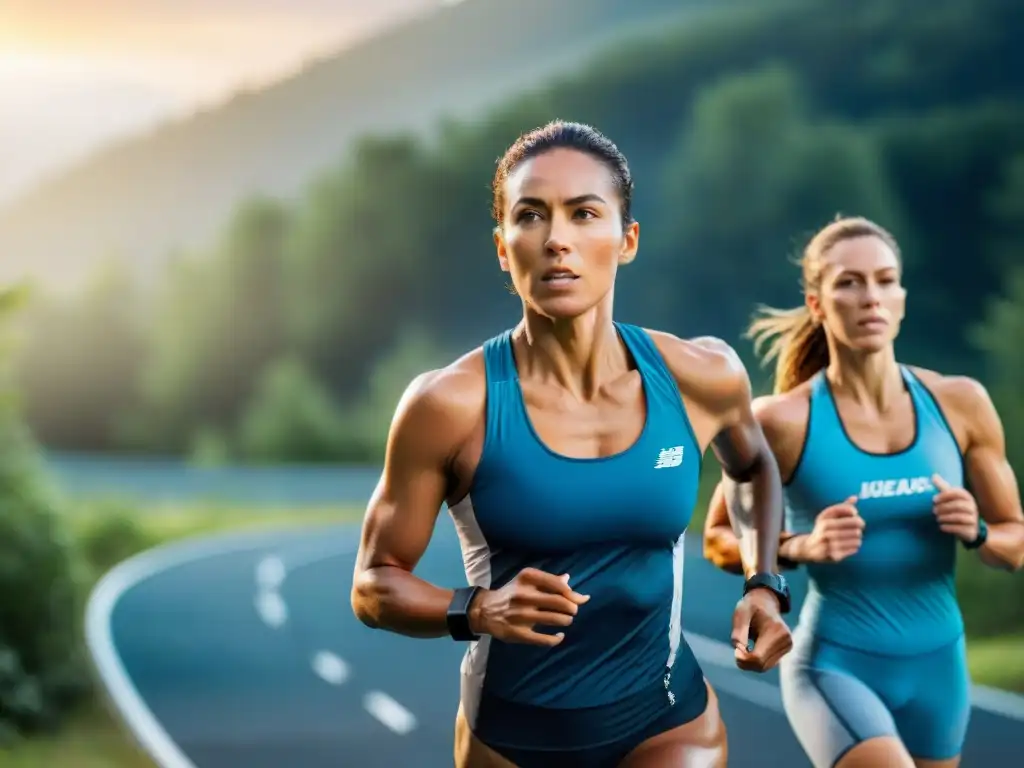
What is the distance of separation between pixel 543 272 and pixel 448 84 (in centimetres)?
3646

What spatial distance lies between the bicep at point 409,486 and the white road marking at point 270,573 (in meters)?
18.5

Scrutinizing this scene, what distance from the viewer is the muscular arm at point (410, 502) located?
12.3ft

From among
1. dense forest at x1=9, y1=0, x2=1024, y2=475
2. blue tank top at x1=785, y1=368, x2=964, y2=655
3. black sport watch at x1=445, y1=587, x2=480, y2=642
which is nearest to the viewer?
black sport watch at x1=445, y1=587, x2=480, y2=642

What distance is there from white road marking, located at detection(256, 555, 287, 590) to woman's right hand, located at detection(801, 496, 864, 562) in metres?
17.5

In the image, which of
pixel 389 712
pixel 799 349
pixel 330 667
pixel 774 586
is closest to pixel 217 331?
pixel 330 667

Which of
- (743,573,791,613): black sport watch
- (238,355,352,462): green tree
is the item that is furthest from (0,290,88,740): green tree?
(238,355,352,462): green tree

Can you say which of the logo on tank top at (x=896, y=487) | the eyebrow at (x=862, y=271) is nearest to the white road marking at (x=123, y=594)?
the logo on tank top at (x=896, y=487)

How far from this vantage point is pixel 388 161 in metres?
39.4

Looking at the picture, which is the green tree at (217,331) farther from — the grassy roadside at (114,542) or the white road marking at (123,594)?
the white road marking at (123,594)

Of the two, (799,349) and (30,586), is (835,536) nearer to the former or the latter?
(799,349)

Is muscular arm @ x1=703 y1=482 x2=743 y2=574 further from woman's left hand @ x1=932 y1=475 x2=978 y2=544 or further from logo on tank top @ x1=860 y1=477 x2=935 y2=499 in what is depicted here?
woman's left hand @ x1=932 y1=475 x2=978 y2=544

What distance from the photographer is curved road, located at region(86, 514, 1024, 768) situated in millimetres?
12195

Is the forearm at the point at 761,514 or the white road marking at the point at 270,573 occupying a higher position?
the forearm at the point at 761,514

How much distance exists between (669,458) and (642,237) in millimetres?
32163
